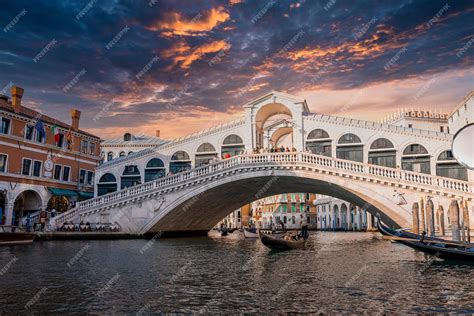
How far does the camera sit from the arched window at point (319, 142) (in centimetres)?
3102

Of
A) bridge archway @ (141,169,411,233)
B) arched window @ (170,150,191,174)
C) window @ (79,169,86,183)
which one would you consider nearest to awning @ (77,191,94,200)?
window @ (79,169,86,183)

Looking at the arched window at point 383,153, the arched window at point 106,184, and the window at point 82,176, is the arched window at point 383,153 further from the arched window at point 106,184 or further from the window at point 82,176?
the window at point 82,176

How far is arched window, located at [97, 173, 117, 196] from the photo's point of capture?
3612cm

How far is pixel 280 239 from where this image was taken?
1992 centimetres

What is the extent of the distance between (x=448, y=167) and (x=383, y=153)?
13.6 feet

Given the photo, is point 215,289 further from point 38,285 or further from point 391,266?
point 391,266

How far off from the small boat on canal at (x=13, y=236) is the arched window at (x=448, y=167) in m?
25.8

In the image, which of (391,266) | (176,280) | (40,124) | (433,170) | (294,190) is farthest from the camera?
(294,190)

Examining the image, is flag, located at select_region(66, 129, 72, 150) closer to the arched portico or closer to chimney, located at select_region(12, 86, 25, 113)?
chimney, located at select_region(12, 86, 25, 113)

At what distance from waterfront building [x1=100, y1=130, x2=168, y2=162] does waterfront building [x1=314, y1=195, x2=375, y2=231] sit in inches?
980

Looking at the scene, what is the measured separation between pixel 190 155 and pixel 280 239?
16.1m

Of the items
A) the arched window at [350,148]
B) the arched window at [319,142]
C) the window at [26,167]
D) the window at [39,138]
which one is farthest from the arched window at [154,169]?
Answer: the arched window at [350,148]

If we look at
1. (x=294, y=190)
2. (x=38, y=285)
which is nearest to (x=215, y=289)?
(x=38, y=285)

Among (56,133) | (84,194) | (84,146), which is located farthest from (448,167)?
(84,146)
